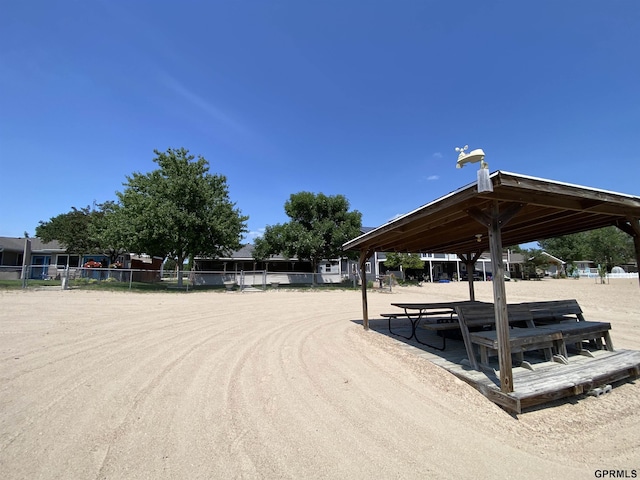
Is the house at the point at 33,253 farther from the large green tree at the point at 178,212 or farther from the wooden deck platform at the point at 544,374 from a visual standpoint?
the wooden deck platform at the point at 544,374

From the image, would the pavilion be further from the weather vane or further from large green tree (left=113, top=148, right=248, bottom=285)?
large green tree (left=113, top=148, right=248, bottom=285)

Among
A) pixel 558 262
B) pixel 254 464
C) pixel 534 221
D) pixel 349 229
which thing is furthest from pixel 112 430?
pixel 558 262

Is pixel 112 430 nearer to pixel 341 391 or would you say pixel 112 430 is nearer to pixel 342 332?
pixel 341 391

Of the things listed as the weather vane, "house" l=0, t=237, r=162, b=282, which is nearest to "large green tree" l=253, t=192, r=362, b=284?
"house" l=0, t=237, r=162, b=282

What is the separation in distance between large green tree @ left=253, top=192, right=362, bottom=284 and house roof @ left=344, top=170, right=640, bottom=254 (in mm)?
20846

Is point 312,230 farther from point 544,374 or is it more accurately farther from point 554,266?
point 554,266

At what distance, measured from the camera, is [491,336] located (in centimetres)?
468

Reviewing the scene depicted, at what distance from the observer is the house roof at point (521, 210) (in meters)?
3.97

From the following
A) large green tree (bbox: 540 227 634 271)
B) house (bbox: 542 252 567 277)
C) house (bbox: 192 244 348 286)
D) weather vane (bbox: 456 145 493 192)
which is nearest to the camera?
weather vane (bbox: 456 145 493 192)

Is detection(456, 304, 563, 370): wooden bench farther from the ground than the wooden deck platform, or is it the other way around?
detection(456, 304, 563, 370): wooden bench

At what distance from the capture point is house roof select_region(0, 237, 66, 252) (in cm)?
3058

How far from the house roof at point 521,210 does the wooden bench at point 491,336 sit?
1608mm

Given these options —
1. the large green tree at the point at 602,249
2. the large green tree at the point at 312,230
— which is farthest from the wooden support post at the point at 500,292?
the large green tree at the point at 602,249

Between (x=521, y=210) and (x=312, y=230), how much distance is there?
25.9m
